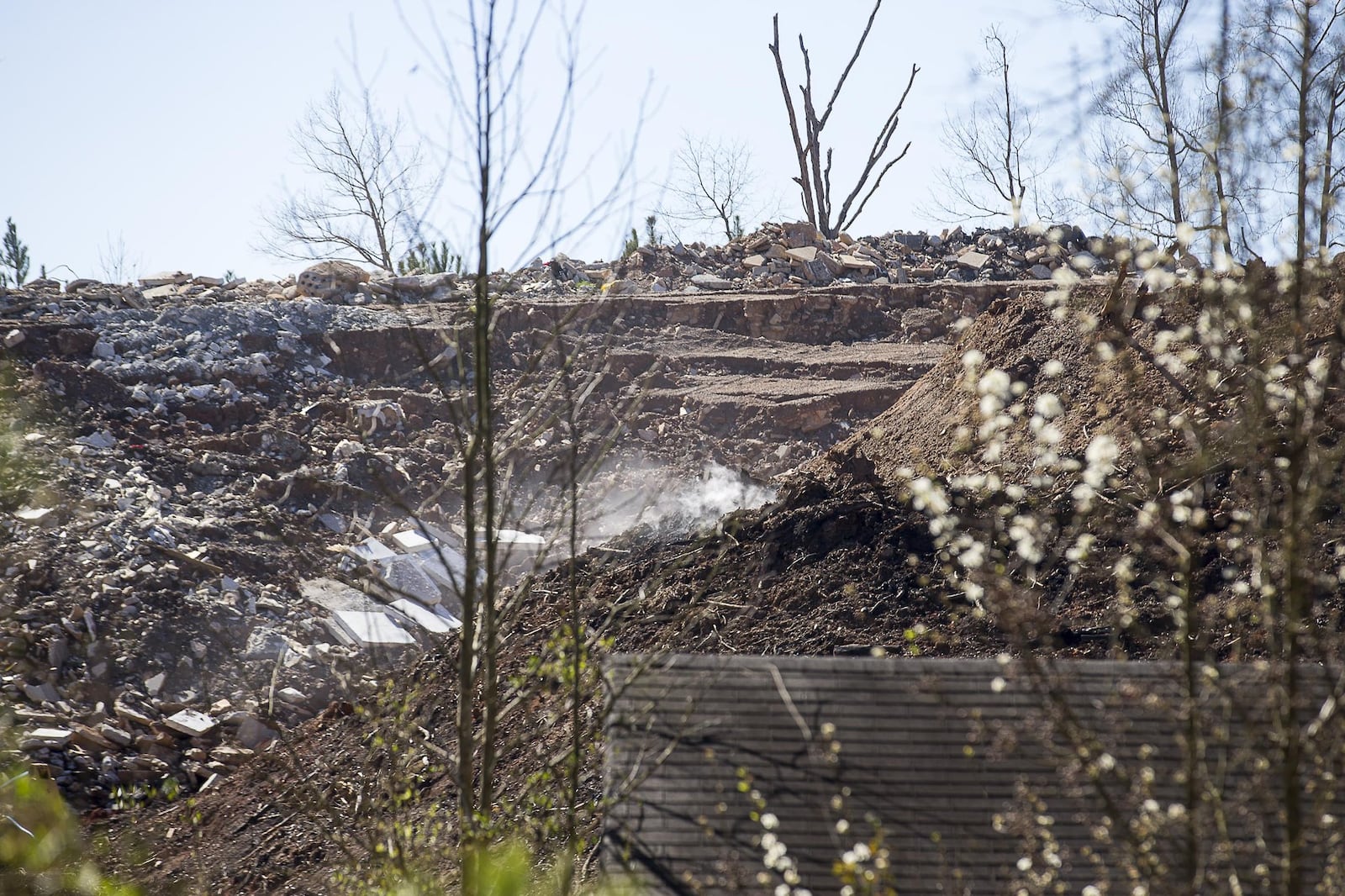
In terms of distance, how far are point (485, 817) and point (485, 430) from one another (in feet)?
5.51

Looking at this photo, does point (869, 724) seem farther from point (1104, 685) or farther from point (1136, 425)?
point (1136, 425)

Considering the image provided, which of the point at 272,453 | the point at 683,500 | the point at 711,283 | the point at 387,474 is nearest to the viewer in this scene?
the point at 683,500

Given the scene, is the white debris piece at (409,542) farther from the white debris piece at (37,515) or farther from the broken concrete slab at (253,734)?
the white debris piece at (37,515)

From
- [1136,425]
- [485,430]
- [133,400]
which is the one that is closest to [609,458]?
[133,400]

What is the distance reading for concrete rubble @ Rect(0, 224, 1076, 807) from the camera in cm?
1081

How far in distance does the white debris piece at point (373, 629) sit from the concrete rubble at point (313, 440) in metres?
0.04

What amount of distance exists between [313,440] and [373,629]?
213 inches

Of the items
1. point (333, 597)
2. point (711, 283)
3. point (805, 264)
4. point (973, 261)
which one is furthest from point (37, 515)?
point (973, 261)

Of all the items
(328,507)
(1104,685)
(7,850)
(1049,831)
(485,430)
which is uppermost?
(485,430)

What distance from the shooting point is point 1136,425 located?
369 cm

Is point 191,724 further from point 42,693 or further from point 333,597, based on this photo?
point 333,597

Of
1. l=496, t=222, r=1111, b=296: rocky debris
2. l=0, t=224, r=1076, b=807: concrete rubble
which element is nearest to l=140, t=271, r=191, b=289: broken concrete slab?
l=0, t=224, r=1076, b=807: concrete rubble

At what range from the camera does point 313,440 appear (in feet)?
53.4

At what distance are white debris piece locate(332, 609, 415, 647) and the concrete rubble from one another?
0.12ft
